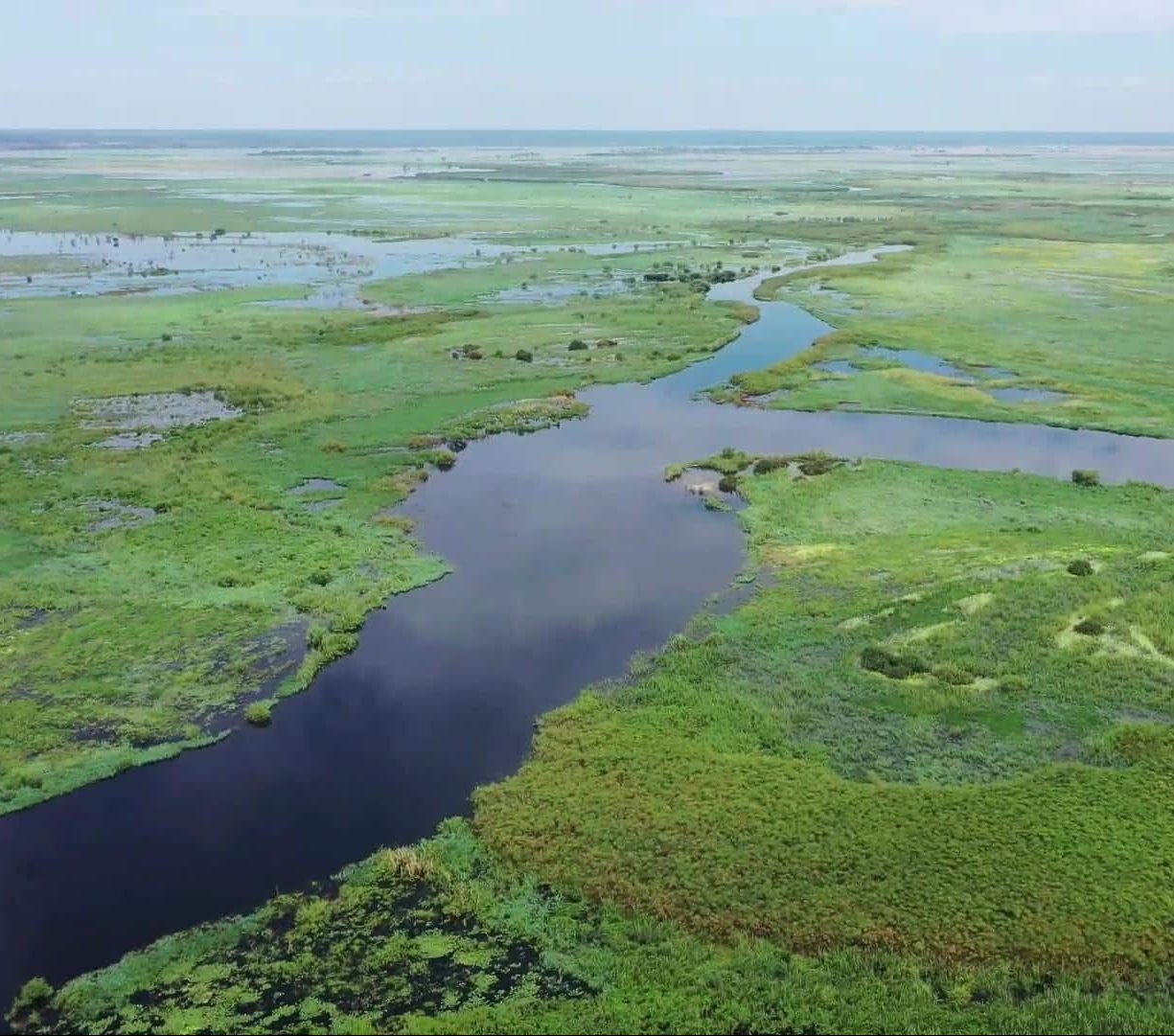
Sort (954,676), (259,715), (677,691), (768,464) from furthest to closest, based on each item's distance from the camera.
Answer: (768,464) → (954,676) → (677,691) → (259,715)

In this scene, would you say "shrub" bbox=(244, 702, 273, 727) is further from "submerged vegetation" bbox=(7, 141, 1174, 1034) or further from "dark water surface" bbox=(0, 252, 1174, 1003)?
"submerged vegetation" bbox=(7, 141, 1174, 1034)

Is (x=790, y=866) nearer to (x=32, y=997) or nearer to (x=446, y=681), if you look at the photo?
(x=446, y=681)

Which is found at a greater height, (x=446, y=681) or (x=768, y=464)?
(x=768, y=464)

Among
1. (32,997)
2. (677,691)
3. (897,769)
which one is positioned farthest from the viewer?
(677,691)

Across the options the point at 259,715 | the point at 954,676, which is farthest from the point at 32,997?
the point at 954,676

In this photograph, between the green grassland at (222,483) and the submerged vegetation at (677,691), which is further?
the green grassland at (222,483)

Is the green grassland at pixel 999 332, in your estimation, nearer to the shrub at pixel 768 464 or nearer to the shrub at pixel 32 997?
the shrub at pixel 768 464

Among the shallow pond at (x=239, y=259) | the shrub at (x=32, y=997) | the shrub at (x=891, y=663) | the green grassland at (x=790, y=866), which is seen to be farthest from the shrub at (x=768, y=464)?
the shallow pond at (x=239, y=259)
